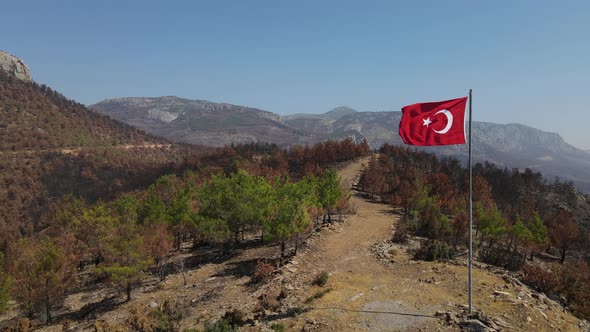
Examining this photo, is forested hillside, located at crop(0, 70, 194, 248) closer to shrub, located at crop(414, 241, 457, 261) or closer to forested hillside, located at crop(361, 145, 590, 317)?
forested hillside, located at crop(361, 145, 590, 317)

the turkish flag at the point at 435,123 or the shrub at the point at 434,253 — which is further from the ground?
the turkish flag at the point at 435,123

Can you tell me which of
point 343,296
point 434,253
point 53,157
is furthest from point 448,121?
point 53,157

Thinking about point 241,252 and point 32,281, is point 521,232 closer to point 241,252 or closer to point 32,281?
point 241,252

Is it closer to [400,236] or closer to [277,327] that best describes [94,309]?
[277,327]

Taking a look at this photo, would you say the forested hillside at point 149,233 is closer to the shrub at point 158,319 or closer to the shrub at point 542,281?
the shrub at point 158,319

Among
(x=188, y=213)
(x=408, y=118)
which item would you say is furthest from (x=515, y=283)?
(x=188, y=213)

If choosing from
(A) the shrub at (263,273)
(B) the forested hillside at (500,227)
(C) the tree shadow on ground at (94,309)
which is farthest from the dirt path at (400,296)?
(C) the tree shadow on ground at (94,309)
